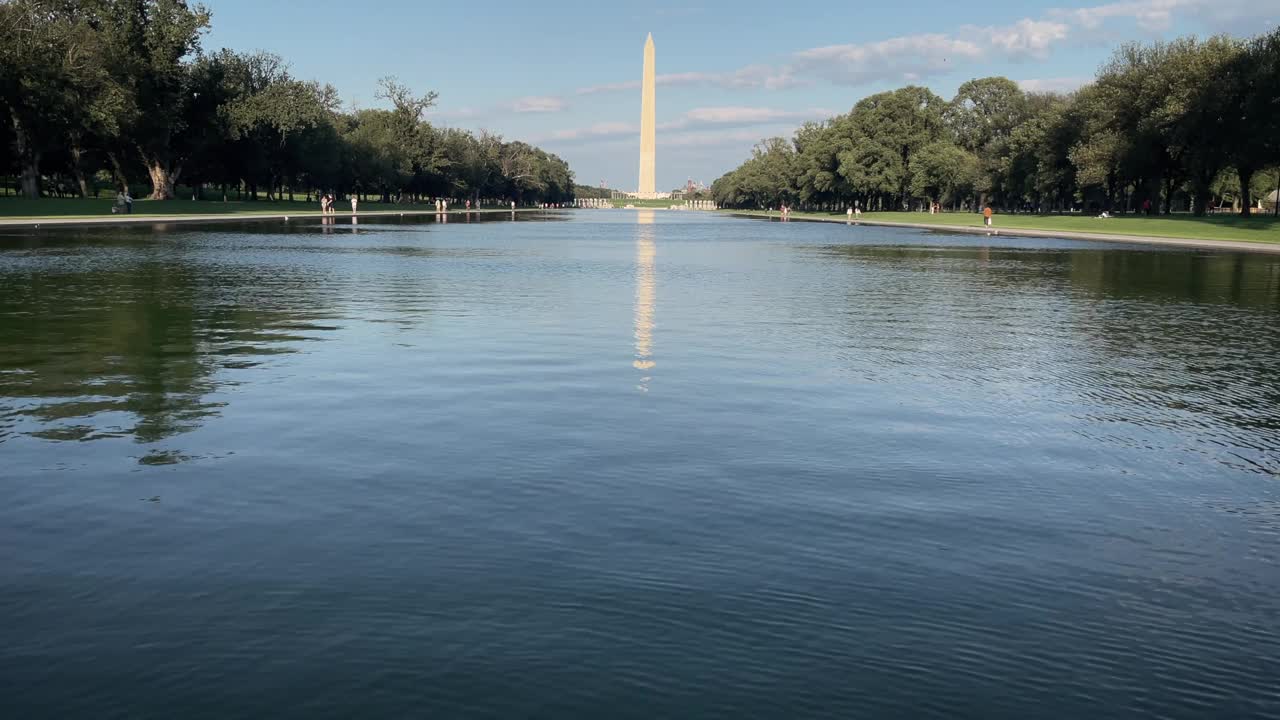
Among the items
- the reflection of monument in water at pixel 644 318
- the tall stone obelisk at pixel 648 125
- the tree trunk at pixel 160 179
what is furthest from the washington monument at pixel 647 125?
the reflection of monument in water at pixel 644 318

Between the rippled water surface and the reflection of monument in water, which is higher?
the reflection of monument in water

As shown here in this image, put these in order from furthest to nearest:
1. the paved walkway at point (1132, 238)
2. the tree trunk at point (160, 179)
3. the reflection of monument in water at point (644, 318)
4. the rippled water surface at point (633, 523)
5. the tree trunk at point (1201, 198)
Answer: the tree trunk at point (160, 179) < the tree trunk at point (1201, 198) < the paved walkway at point (1132, 238) < the reflection of monument in water at point (644, 318) < the rippled water surface at point (633, 523)

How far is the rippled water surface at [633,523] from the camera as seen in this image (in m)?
5.35

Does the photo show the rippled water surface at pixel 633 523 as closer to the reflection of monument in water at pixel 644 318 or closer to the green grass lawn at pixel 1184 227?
the reflection of monument in water at pixel 644 318

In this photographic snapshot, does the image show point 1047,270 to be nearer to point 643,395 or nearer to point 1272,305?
point 1272,305

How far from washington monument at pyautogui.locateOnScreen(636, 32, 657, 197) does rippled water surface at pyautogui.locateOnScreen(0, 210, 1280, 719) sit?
153603 millimetres

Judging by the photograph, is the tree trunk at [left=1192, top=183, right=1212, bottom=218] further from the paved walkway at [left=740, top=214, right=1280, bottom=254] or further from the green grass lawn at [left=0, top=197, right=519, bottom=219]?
the green grass lawn at [left=0, top=197, right=519, bottom=219]

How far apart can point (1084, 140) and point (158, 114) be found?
256ft

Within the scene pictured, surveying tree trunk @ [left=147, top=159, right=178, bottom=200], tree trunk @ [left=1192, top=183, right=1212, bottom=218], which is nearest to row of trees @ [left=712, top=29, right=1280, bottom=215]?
tree trunk @ [left=1192, top=183, right=1212, bottom=218]

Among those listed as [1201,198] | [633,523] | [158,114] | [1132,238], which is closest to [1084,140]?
[1201,198]

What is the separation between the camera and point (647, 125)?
174000 mm

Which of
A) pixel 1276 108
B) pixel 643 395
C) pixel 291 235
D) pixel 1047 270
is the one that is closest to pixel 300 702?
pixel 643 395

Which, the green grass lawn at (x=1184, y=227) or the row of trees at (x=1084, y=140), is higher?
the row of trees at (x=1084, y=140)

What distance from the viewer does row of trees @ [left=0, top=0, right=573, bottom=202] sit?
7281cm
